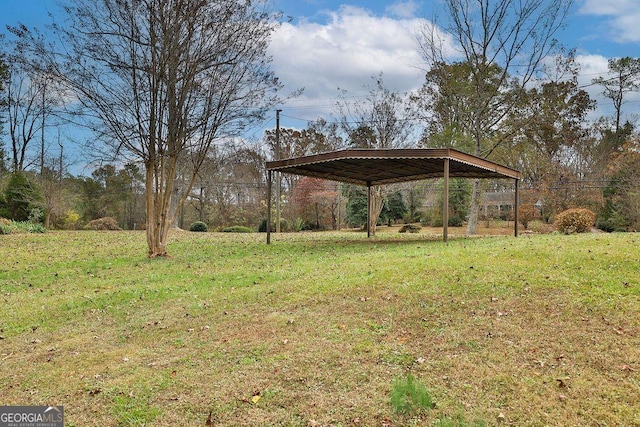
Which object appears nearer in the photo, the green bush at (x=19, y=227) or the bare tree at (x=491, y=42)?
the green bush at (x=19, y=227)

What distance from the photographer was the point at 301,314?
15.2ft

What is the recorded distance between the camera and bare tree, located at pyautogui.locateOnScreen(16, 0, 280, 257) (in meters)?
9.24

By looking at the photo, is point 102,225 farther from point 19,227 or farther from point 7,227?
point 7,227

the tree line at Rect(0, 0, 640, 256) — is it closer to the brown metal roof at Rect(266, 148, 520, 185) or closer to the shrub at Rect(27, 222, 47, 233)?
the shrub at Rect(27, 222, 47, 233)

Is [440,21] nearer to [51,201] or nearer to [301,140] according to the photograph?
[301,140]

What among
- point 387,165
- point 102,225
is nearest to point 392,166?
point 387,165

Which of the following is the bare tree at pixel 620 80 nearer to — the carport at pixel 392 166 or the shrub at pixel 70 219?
the carport at pixel 392 166

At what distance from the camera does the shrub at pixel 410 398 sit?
2.70 metres

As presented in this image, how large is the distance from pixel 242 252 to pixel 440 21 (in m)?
13.2

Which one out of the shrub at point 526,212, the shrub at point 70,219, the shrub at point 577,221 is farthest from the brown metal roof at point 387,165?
the shrub at point 70,219

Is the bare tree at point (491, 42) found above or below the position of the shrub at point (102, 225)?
above

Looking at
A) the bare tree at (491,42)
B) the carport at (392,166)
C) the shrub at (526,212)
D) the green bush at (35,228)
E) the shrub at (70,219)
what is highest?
the bare tree at (491,42)

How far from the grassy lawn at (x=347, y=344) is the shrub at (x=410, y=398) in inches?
1.0

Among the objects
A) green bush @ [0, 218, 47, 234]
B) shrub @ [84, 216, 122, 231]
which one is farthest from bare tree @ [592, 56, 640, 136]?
green bush @ [0, 218, 47, 234]
